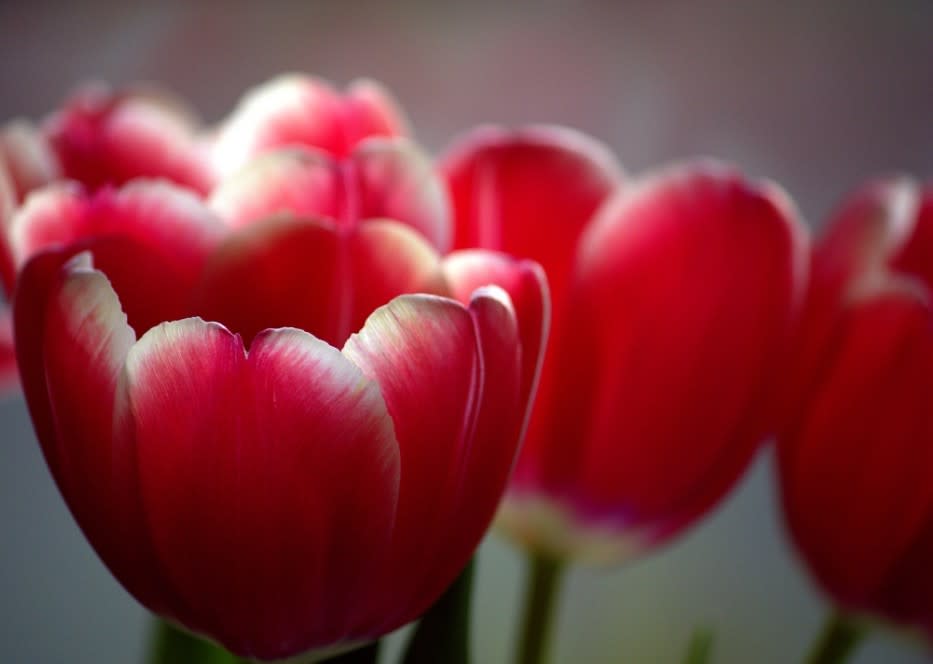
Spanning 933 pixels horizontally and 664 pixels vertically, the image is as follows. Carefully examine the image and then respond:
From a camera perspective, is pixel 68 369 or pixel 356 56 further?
pixel 356 56

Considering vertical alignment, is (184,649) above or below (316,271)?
below

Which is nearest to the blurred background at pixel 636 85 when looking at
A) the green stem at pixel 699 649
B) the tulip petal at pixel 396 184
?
the green stem at pixel 699 649

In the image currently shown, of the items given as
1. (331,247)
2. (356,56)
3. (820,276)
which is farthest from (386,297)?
(356,56)

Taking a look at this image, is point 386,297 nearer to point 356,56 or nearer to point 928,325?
point 928,325

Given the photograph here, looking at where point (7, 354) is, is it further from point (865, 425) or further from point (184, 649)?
point (865, 425)

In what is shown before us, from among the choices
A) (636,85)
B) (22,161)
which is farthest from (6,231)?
(636,85)

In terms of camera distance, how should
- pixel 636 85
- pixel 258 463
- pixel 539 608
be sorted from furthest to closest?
pixel 636 85, pixel 539 608, pixel 258 463

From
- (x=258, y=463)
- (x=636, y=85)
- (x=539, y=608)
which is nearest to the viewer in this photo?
(x=258, y=463)
